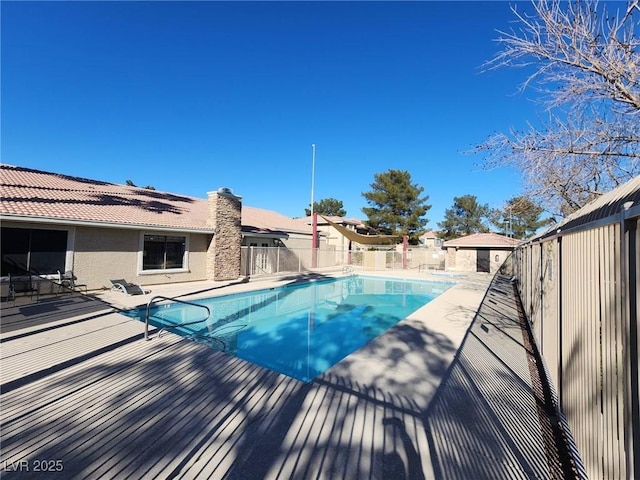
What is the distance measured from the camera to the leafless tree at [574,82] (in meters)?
4.51

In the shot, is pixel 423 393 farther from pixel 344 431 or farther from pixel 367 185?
pixel 367 185

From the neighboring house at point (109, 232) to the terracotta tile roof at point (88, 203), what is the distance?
31 millimetres

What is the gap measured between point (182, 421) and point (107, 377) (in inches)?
76.8

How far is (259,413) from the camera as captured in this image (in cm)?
375

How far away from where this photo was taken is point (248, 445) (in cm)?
314

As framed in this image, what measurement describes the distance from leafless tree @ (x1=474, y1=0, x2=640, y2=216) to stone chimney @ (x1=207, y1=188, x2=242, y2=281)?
43.9ft

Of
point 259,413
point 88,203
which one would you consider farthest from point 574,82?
point 88,203

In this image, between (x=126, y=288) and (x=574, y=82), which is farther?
(x=126, y=288)

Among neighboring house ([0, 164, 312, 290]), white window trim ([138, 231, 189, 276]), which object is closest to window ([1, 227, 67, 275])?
neighboring house ([0, 164, 312, 290])

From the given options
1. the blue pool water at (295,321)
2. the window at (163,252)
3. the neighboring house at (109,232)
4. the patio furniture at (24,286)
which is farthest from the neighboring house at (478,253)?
the patio furniture at (24,286)

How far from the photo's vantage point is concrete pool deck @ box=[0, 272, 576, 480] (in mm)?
2883

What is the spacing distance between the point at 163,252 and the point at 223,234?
309cm

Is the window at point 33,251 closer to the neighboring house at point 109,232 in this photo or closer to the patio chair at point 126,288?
the neighboring house at point 109,232

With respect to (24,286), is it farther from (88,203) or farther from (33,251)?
(88,203)
